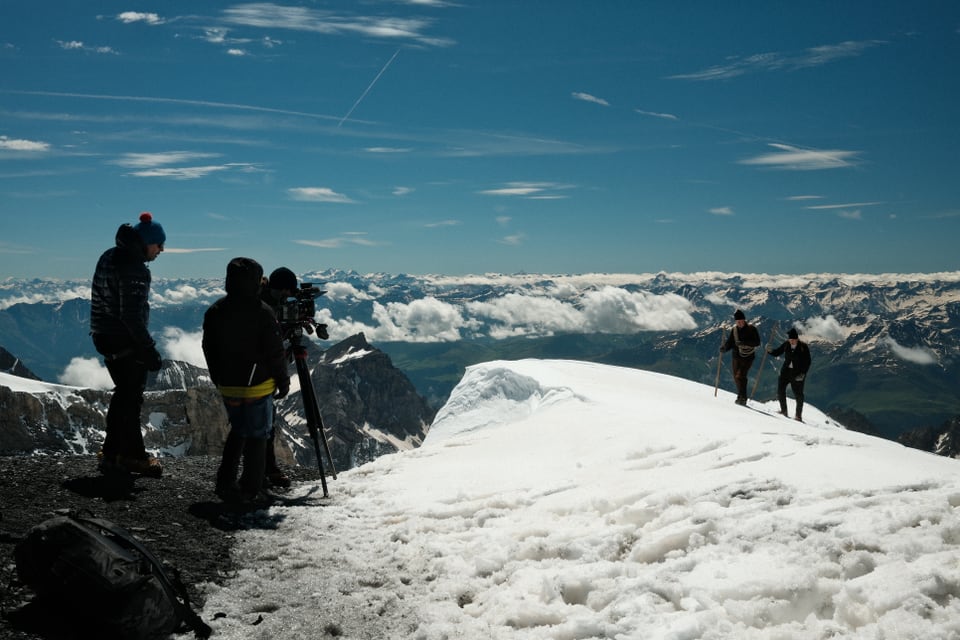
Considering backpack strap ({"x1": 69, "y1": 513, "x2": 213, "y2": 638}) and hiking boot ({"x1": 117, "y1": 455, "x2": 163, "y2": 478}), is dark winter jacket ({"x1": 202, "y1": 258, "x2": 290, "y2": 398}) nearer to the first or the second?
hiking boot ({"x1": 117, "y1": 455, "x2": 163, "y2": 478})

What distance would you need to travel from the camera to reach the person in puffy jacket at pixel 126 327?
33.5 ft

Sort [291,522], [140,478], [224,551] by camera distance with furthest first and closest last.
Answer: [140,478] → [291,522] → [224,551]

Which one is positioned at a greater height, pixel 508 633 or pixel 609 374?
pixel 609 374

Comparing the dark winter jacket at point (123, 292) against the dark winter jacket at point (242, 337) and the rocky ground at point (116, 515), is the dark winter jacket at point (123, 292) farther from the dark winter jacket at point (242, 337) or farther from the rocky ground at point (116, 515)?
the rocky ground at point (116, 515)

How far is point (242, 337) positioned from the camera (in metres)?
9.78

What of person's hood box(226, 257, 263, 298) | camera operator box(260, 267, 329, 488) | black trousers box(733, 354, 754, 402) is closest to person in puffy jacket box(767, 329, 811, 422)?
black trousers box(733, 354, 754, 402)

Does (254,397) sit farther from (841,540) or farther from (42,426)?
(42,426)

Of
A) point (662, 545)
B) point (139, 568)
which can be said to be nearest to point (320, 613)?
point (139, 568)

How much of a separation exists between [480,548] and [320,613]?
235 cm

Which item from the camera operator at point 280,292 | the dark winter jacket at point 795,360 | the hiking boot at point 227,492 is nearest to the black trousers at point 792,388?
the dark winter jacket at point 795,360

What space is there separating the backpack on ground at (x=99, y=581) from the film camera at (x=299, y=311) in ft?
18.9

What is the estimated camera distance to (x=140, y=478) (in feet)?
35.7

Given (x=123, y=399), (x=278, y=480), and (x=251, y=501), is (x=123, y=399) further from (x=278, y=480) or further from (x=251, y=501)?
(x=278, y=480)

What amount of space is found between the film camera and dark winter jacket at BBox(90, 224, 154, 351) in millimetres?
2117
